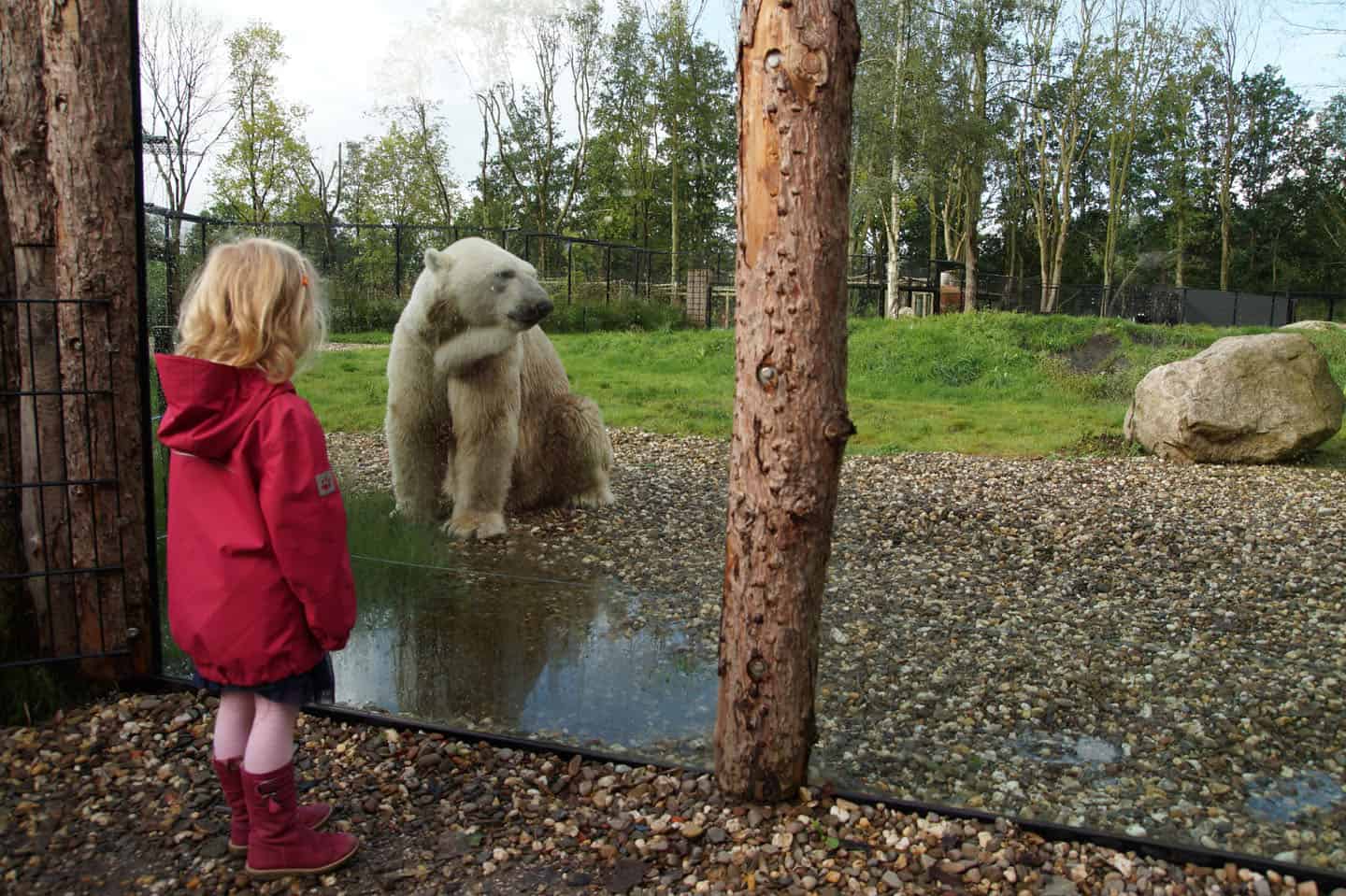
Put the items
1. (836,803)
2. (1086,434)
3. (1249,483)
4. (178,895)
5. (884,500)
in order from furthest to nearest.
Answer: (1086,434) < (1249,483) < (884,500) < (836,803) < (178,895)

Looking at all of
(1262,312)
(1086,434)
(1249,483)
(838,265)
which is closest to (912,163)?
(1262,312)

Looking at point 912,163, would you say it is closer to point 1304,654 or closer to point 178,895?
point 1304,654

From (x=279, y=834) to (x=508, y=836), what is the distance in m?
0.57

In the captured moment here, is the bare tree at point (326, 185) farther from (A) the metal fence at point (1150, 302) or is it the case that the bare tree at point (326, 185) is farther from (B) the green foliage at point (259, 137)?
(A) the metal fence at point (1150, 302)

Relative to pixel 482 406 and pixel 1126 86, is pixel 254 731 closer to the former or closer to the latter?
pixel 482 406

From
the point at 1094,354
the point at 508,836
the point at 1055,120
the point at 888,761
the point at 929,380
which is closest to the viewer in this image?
the point at 508,836

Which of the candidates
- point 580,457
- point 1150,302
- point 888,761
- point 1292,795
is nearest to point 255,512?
point 888,761

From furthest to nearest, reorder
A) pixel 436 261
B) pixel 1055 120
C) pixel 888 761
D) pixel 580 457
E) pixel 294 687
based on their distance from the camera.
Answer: pixel 1055 120 → pixel 580 457 → pixel 436 261 → pixel 888 761 → pixel 294 687

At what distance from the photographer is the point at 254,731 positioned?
6.88 ft

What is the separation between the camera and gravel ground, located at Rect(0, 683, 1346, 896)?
221cm

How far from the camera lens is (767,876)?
2207 mm

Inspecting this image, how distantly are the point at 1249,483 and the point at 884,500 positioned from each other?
3078 millimetres

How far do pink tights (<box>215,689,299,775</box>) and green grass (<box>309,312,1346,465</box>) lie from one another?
2447 mm

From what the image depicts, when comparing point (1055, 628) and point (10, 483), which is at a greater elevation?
point (10, 483)
